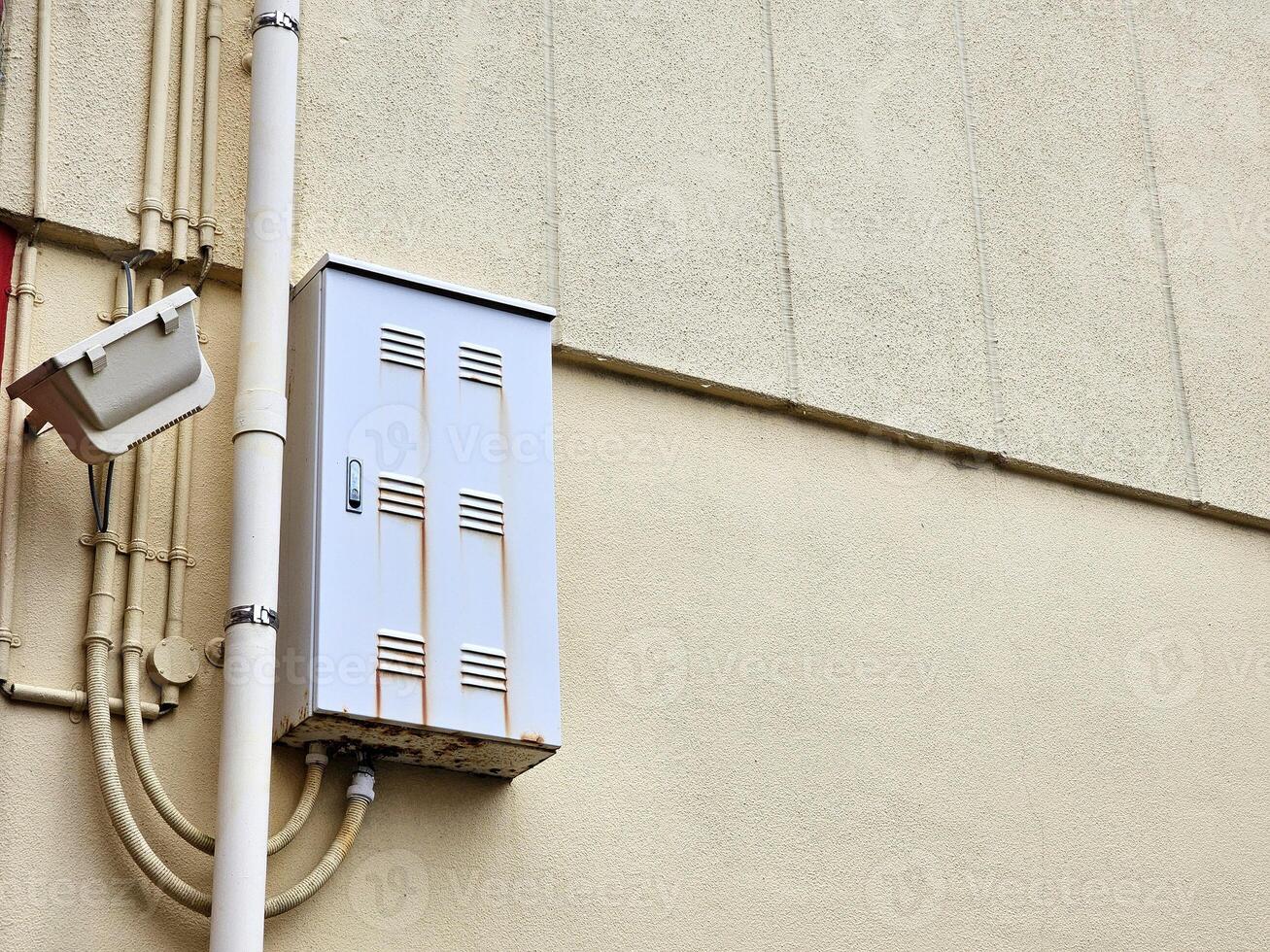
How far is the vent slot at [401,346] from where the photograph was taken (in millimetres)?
4902

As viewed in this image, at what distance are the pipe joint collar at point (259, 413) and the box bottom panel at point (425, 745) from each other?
74 centimetres

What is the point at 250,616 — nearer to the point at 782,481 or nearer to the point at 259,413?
the point at 259,413

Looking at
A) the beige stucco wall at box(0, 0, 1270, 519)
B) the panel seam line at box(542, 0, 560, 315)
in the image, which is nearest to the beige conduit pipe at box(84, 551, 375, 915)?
the beige stucco wall at box(0, 0, 1270, 519)

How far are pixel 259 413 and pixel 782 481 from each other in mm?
1763

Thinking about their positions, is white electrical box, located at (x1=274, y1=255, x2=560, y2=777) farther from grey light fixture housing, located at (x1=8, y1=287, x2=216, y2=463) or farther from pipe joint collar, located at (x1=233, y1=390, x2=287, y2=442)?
grey light fixture housing, located at (x1=8, y1=287, x2=216, y2=463)

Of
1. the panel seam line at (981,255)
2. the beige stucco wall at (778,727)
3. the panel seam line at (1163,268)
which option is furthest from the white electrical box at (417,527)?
the panel seam line at (1163,268)

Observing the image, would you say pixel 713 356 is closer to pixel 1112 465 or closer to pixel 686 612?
pixel 686 612

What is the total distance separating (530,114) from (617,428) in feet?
3.35

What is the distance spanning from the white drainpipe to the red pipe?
1.89ft

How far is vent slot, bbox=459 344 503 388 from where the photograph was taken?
501cm

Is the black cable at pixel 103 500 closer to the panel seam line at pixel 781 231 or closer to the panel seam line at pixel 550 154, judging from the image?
the panel seam line at pixel 550 154

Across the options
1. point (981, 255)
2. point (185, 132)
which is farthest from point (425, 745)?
point (981, 255)

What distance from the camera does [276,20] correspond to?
516 cm

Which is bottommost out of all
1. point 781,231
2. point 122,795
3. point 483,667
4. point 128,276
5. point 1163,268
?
point 122,795
